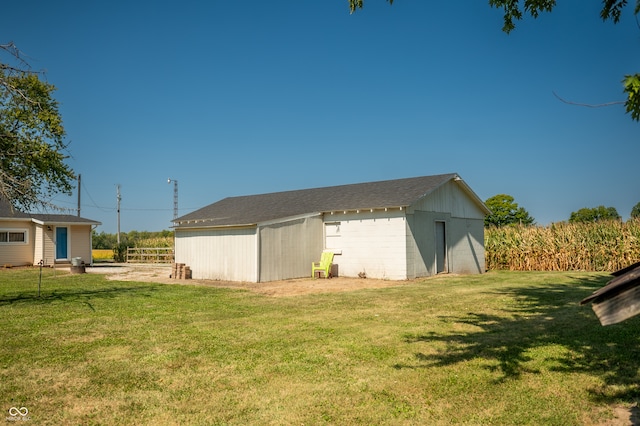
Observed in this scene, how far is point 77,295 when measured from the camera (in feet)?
45.2

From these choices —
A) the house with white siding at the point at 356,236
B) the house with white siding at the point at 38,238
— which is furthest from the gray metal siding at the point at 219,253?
the house with white siding at the point at 38,238

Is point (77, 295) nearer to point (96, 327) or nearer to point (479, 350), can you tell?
point (96, 327)

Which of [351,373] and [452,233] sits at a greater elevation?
[452,233]

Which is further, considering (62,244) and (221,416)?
(62,244)

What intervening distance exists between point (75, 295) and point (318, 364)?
10.7 m

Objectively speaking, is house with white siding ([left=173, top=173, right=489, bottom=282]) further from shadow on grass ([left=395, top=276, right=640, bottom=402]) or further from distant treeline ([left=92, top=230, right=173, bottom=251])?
distant treeline ([left=92, top=230, right=173, bottom=251])

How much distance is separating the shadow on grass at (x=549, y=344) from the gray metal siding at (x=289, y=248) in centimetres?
945

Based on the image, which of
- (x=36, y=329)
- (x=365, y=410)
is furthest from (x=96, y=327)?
(x=365, y=410)

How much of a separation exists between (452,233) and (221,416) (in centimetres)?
1847

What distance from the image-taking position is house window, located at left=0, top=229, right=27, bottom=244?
1128 inches

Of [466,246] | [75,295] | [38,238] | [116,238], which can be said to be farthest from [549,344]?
[116,238]

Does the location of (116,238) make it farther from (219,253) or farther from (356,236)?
(356,236)

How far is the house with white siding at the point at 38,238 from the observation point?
93.9ft

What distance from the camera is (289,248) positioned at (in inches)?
739
